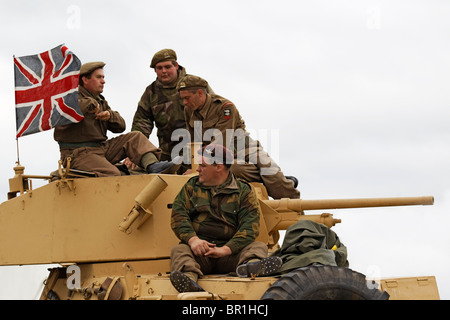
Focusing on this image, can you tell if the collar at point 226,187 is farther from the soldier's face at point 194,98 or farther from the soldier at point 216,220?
the soldier's face at point 194,98

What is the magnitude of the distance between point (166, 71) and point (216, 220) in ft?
12.4

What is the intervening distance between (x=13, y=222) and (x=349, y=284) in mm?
4480

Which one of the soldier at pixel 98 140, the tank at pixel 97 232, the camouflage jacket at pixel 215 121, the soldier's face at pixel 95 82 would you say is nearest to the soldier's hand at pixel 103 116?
the soldier at pixel 98 140

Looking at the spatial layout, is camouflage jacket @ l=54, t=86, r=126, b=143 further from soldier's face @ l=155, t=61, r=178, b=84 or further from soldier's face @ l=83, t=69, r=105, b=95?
soldier's face @ l=155, t=61, r=178, b=84

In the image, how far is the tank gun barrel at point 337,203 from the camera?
12516mm

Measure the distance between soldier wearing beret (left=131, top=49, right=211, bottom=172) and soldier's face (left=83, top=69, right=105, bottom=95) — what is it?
1373 millimetres

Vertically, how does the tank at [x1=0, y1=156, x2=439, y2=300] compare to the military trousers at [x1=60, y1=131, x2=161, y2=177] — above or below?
below

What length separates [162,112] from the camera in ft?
46.1

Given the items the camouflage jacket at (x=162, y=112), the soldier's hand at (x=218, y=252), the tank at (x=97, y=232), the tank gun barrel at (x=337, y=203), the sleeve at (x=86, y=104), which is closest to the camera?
the soldier's hand at (x=218, y=252)

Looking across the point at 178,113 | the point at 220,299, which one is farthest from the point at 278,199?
the point at 220,299

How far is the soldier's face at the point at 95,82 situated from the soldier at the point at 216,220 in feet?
8.10

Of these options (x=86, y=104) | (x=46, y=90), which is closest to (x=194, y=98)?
(x=86, y=104)

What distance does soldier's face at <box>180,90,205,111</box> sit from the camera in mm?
12773

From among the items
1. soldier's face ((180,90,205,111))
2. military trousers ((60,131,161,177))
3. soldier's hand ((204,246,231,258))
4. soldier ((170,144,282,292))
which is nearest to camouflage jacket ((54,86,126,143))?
military trousers ((60,131,161,177))
